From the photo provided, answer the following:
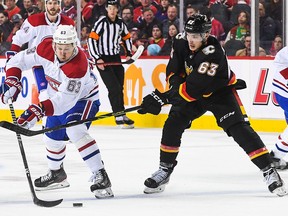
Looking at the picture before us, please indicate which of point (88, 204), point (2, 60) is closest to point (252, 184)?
point (88, 204)

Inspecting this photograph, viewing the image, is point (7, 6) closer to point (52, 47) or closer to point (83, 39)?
point (83, 39)

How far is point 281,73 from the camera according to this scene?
271 inches

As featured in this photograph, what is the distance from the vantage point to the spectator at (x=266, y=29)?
9484 mm

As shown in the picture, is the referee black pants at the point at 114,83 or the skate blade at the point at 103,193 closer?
the skate blade at the point at 103,193

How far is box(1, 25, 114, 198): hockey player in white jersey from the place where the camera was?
5.30m

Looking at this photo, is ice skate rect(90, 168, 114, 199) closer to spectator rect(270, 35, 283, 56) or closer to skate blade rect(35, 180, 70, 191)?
skate blade rect(35, 180, 70, 191)

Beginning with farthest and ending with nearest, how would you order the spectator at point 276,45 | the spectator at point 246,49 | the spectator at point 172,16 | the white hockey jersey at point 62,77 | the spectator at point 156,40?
the spectator at point 156,40 < the spectator at point 172,16 < the spectator at point 246,49 < the spectator at point 276,45 < the white hockey jersey at point 62,77

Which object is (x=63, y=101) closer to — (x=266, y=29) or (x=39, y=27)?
→ (x=39, y=27)

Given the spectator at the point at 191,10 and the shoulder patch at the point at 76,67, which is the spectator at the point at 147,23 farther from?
the shoulder patch at the point at 76,67

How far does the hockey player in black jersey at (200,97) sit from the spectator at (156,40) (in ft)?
15.5

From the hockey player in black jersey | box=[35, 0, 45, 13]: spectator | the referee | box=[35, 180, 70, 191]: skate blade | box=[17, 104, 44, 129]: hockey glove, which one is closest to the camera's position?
box=[17, 104, 44, 129]: hockey glove


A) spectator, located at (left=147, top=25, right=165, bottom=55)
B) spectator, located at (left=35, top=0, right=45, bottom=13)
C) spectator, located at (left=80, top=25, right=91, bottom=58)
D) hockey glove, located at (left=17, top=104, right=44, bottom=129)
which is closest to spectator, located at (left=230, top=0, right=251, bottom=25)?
spectator, located at (left=147, top=25, right=165, bottom=55)

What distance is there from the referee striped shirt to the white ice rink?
1.28 meters

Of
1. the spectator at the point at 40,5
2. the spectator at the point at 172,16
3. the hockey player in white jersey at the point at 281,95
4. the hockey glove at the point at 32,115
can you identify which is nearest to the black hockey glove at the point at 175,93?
the hockey glove at the point at 32,115
